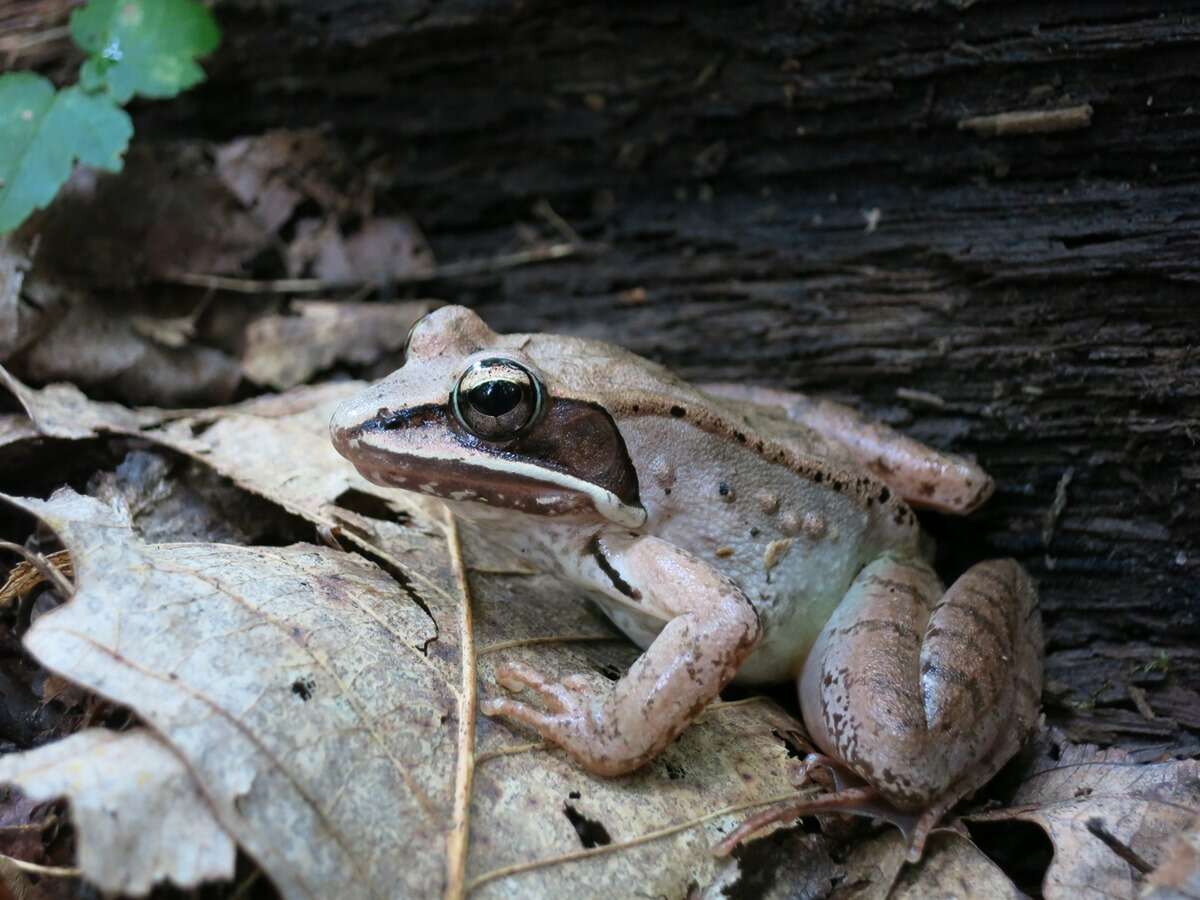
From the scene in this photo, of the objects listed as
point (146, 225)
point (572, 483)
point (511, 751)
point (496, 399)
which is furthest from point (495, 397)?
point (146, 225)

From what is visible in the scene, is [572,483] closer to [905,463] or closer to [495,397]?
[495,397]

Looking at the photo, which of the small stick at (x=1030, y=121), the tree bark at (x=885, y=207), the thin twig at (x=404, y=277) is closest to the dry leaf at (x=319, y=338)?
the thin twig at (x=404, y=277)

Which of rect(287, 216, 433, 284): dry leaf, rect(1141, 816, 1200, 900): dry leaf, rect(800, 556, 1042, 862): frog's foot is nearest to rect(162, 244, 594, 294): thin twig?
rect(287, 216, 433, 284): dry leaf

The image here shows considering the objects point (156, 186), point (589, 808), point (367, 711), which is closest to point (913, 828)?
point (589, 808)

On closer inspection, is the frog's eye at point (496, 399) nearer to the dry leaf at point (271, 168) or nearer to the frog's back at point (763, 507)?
the frog's back at point (763, 507)

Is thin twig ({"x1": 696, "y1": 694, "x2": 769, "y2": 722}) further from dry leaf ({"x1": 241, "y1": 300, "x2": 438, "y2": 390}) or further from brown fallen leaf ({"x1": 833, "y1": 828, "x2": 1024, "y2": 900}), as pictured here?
dry leaf ({"x1": 241, "y1": 300, "x2": 438, "y2": 390})
